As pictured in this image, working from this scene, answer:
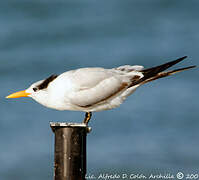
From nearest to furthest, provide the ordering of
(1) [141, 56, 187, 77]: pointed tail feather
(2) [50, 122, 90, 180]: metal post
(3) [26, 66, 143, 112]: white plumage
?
1. (2) [50, 122, 90, 180]: metal post
2. (3) [26, 66, 143, 112]: white plumage
3. (1) [141, 56, 187, 77]: pointed tail feather

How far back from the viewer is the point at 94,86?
26.5 feet

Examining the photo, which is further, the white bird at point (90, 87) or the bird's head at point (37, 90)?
the bird's head at point (37, 90)

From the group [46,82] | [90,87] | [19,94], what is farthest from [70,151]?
[19,94]

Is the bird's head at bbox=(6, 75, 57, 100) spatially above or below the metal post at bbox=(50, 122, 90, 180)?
above

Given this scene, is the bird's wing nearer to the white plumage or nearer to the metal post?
the white plumage

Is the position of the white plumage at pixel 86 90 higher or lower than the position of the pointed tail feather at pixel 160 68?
lower

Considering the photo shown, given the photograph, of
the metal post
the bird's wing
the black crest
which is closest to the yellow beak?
the black crest

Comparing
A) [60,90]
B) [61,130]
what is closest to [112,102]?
[60,90]

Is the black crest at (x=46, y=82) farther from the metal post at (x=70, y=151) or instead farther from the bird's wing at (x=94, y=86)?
the metal post at (x=70, y=151)

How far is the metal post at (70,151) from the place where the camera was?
6.86 metres

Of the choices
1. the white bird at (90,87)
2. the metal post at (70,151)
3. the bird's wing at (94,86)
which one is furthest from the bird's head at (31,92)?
the metal post at (70,151)

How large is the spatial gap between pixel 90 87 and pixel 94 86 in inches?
3.3

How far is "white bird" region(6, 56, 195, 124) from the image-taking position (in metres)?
7.90

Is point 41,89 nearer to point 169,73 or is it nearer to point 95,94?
point 95,94
